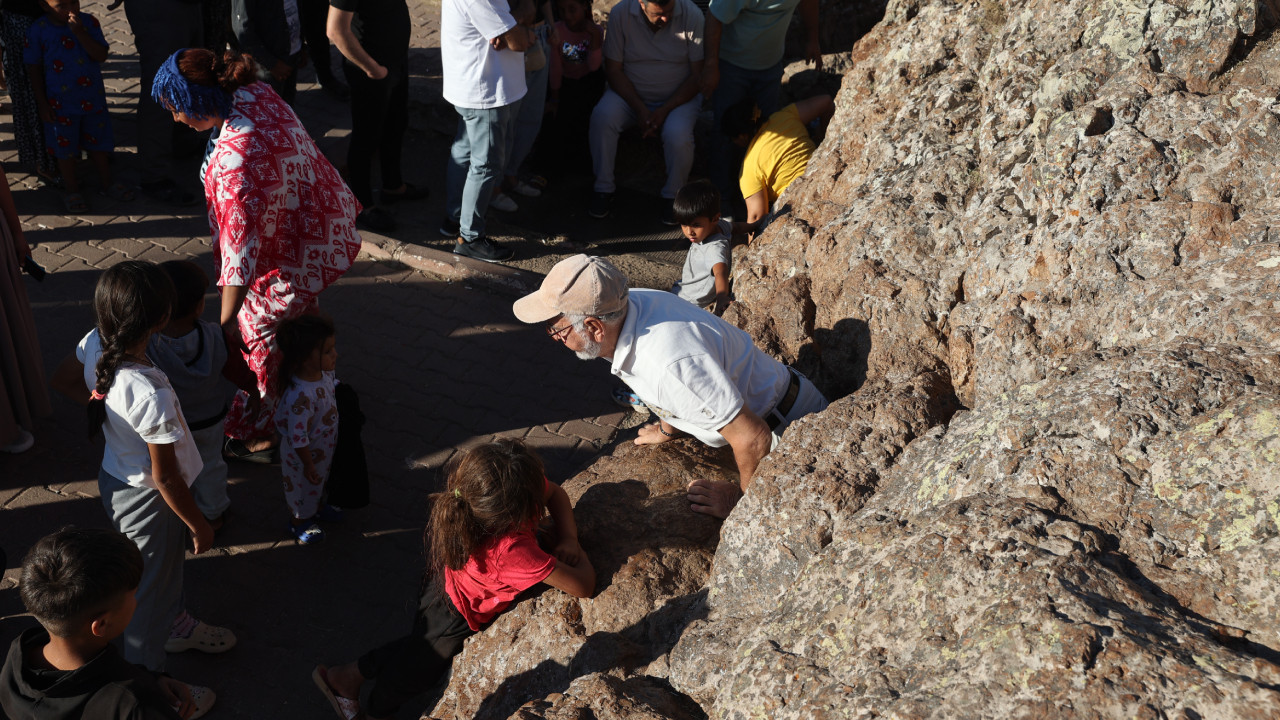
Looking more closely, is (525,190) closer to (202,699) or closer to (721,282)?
(721,282)

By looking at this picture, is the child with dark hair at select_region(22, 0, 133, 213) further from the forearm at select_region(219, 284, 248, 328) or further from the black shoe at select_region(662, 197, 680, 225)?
the black shoe at select_region(662, 197, 680, 225)

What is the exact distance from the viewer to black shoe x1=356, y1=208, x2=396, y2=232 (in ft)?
21.7

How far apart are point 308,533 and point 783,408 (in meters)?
2.34

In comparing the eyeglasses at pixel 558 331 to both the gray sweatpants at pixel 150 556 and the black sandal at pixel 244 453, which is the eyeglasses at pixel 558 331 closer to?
the gray sweatpants at pixel 150 556

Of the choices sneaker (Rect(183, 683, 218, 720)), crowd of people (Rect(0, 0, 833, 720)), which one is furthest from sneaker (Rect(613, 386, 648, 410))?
sneaker (Rect(183, 683, 218, 720))

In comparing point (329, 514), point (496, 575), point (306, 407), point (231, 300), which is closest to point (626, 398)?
point (329, 514)

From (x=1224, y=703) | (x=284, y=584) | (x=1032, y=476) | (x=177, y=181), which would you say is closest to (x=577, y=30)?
(x=177, y=181)

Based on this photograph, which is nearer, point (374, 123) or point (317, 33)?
point (374, 123)

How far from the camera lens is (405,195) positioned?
7.07m

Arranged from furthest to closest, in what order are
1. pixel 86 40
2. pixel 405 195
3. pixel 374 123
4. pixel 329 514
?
pixel 405 195, pixel 374 123, pixel 86 40, pixel 329 514

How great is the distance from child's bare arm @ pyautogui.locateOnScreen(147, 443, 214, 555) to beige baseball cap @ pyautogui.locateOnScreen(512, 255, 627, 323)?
134cm

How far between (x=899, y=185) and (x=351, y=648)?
3.07m

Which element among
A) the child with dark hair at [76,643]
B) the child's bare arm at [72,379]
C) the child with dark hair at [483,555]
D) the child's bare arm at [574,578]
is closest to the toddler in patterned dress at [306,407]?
the child's bare arm at [72,379]

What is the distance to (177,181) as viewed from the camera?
6871mm
